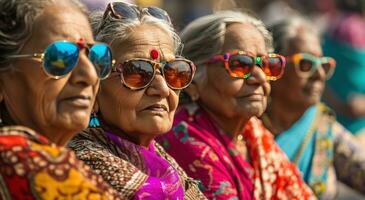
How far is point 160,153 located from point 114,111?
1.10 feet

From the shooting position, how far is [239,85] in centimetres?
525

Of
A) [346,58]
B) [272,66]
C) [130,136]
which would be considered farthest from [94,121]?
[346,58]

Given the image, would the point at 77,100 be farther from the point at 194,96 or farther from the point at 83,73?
the point at 194,96

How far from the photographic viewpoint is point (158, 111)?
173 inches

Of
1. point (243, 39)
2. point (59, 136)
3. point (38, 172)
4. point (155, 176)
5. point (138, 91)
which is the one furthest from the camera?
point (243, 39)

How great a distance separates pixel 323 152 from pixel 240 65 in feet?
4.59

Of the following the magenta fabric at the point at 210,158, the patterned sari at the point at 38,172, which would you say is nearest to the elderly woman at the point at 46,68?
the patterned sari at the point at 38,172

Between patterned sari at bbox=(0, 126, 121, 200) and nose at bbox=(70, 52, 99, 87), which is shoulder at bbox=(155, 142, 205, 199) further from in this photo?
patterned sari at bbox=(0, 126, 121, 200)

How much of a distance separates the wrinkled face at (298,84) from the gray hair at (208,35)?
91 centimetres

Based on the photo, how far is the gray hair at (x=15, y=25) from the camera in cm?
367

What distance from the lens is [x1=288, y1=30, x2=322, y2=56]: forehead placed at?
641 centimetres

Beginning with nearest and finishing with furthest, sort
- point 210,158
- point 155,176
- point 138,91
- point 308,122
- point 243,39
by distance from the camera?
point 155,176 → point 138,91 → point 210,158 → point 243,39 → point 308,122

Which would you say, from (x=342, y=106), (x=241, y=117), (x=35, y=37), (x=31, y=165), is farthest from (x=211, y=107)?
(x=342, y=106)

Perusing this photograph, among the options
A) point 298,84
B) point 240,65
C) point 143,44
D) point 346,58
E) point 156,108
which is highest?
point 143,44
